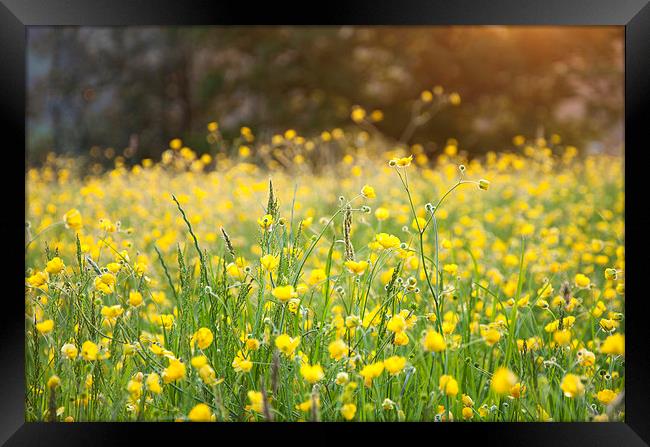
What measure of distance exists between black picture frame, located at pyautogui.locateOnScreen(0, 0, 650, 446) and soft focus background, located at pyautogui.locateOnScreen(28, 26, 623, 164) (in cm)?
771

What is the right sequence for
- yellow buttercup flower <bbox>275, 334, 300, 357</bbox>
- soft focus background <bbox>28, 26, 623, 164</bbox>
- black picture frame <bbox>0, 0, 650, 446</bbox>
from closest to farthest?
yellow buttercup flower <bbox>275, 334, 300, 357</bbox> → black picture frame <bbox>0, 0, 650, 446</bbox> → soft focus background <bbox>28, 26, 623, 164</bbox>

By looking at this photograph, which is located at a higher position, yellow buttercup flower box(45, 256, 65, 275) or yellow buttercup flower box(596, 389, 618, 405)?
yellow buttercup flower box(45, 256, 65, 275)

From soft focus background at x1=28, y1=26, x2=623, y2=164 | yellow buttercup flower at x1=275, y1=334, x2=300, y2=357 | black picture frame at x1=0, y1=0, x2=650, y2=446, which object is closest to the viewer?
yellow buttercup flower at x1=275, y1=334, x2=300, y2=357

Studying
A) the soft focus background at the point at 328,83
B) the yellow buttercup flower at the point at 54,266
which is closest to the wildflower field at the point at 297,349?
the yellow buttercup flower at the point at 54,266

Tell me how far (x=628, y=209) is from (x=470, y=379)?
535 millimetres

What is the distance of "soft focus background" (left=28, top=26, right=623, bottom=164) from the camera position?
373 inches

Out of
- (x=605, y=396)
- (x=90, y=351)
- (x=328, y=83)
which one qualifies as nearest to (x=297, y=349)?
(x=90, y=351)

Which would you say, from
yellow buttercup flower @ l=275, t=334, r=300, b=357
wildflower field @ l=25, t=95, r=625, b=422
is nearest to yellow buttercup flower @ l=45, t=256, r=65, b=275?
wildflower field @ l=25, t=95, r=625, b=422

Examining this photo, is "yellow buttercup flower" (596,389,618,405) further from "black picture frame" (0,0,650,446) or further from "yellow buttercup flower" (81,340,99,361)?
"yellow buttercup flower" (81,340,99,361)
